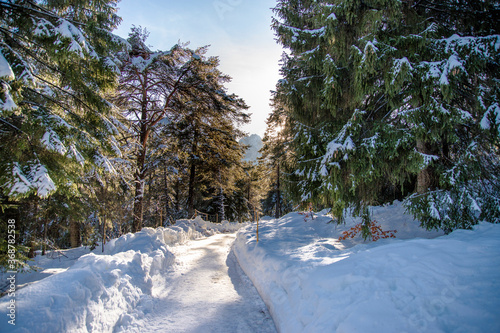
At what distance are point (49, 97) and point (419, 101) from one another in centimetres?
842

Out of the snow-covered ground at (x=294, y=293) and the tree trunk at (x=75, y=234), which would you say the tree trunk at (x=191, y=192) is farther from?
the snow-covered ground at (x=294, y=293)

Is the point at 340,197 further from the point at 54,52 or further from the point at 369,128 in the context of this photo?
the point at 54,52

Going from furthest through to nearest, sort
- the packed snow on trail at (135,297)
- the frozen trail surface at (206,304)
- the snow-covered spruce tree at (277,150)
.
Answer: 1. the snow-covered spruce tree at (277,150)
2. the frozen trail surface at (206,304)
3. the packed snow on trail at (135,297)

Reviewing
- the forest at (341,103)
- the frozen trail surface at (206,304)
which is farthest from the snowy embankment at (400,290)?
the forest at (341,103)

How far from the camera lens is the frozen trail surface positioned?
364 centimetres

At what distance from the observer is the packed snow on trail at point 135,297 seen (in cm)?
284

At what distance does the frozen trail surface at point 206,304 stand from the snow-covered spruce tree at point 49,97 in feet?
9.89

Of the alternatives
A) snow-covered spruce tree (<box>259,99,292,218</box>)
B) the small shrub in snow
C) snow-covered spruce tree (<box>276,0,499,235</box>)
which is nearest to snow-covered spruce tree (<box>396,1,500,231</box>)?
snow-covered spruce tree (<box>276,0,499,235</box>)

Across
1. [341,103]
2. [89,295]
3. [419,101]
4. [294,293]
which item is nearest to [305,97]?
[341,103]

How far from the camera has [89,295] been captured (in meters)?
3.41

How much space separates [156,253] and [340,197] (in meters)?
5.39

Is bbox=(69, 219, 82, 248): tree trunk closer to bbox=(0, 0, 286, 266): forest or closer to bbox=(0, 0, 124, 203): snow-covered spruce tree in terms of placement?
bbox=(0, 0, 286, 266): forest

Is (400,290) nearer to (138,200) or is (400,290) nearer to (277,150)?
(138,200)

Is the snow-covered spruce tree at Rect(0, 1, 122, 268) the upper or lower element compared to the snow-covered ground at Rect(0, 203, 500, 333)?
upper
